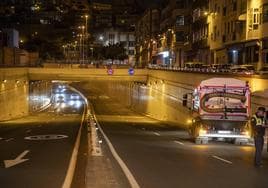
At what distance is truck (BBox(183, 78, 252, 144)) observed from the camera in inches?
1034

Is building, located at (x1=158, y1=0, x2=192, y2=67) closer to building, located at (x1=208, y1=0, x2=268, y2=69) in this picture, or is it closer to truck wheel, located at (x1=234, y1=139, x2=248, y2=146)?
building, located at (x1=208, y1=0, x2=268, y2=69)

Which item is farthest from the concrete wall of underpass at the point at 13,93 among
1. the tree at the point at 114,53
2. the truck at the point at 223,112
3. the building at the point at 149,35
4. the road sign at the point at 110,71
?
the tree at the point at 114,53

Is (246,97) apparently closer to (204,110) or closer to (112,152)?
(204,110)

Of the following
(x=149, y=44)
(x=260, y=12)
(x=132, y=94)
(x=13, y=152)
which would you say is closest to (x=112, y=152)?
(x=13, y=152)

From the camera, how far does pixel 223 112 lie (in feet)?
86.7

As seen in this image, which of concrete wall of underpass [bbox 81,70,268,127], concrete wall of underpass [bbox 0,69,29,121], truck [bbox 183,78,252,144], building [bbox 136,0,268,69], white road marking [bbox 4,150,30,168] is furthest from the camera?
concrete wall of underpass [bbox 0,69,29,121]

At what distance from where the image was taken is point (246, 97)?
26766 millimetres

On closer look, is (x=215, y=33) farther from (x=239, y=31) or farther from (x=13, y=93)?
(x=13, y=93)

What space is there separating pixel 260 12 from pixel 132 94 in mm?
54710

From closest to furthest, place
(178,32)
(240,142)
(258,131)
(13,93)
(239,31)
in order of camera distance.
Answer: (258,131) < (240,142) < (239,31) < (13,93) < (178,32)

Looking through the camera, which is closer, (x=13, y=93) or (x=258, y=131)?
(x=258, y=131)

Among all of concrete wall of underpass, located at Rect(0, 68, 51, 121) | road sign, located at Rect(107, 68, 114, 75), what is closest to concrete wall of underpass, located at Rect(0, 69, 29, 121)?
concrete wall of underpass, located at Rect(0, 68, 51, 121)

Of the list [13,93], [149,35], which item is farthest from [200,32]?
[149,35]

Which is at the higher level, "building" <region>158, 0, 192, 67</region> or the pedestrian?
"building" <region>158, 0, 192, 67</region>
